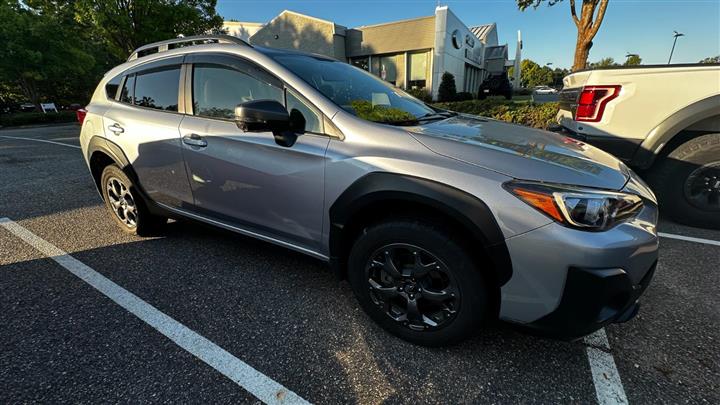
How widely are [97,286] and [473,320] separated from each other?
8.69 ft

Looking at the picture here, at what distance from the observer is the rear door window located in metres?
2.70

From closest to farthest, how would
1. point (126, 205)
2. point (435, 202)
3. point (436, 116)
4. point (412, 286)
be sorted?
point (435, 202) → point (412, 286) → point (436, 116) → point (126, 205)

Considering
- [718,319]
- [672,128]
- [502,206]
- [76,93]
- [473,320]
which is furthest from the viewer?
[76,93]

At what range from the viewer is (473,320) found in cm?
169

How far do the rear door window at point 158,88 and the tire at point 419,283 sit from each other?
201 centimetres

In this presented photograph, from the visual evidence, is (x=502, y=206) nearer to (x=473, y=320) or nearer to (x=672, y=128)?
(x=473, y=320)

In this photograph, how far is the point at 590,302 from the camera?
145cm

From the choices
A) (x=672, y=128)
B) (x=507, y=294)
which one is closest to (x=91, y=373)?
(x=507, y=294)

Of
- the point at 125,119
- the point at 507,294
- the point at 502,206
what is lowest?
the point at 507,294

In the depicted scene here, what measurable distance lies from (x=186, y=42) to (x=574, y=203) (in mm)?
3137

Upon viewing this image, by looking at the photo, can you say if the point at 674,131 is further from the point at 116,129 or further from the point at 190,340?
the point at 116,129

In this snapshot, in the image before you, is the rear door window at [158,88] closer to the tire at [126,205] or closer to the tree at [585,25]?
the tire at [126,205]

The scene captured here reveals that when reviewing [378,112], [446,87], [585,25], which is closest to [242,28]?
[446,87]

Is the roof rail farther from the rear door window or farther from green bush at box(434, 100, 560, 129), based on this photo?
green bush at box(434, 100, 560, 129)
